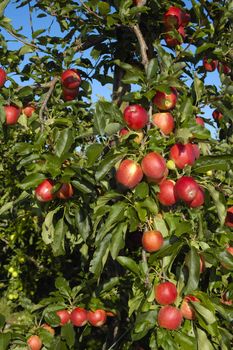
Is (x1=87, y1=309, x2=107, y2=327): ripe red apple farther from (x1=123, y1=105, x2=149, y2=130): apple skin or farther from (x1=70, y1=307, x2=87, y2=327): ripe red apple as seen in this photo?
(x1=123, y1=105, x2=149, y2=130): apple skin

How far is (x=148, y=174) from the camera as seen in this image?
144cm

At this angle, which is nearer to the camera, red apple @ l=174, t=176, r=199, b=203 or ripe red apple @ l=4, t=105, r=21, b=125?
red apple @ l=174, t=176, r=199, b=203

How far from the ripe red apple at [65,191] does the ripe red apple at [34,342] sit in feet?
2.21

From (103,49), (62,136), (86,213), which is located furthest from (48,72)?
(86,213)

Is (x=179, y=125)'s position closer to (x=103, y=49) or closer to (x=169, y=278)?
(x=169, y=278)

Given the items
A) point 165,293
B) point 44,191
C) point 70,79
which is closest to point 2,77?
point 70,79

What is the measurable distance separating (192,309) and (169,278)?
0.14m

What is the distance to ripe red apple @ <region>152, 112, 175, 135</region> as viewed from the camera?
1.56 metres

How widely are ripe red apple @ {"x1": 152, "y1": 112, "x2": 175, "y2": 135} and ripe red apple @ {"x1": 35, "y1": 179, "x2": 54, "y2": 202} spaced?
44cm

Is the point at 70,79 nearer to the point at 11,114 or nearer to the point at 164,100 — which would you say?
the point at 11,114

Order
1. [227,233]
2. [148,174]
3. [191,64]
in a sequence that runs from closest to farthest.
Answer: [148,174]
[227,233]
[191,64]

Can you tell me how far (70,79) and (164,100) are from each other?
1.67 feet

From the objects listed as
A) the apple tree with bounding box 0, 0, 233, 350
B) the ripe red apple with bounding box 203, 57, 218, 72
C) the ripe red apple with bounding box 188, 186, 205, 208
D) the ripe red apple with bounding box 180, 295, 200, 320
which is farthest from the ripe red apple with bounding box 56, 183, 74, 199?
the ripe red apple with bounding box 203, 57, 218, 72

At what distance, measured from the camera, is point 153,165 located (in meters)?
1.40
